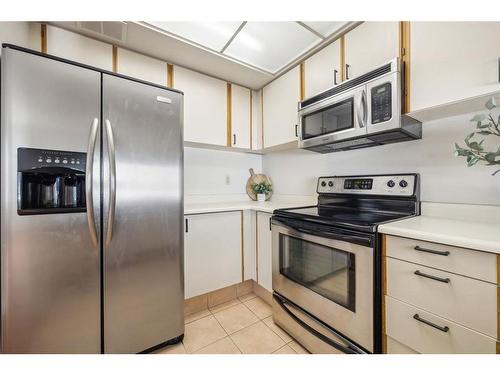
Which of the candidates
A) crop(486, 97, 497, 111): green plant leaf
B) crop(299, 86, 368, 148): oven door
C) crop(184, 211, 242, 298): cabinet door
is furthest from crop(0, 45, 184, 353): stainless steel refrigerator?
crop(486, 97, 497, 111): green plant leaf

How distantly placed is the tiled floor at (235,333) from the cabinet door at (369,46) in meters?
1.97

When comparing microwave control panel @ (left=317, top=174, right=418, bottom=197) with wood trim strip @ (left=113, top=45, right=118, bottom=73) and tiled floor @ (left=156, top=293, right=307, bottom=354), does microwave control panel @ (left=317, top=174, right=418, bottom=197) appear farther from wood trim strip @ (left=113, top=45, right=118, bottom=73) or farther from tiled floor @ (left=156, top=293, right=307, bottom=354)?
wood trim strip @ (left=113, top=45, right=118, bottom=73)

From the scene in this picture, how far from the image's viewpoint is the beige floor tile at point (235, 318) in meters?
1.67

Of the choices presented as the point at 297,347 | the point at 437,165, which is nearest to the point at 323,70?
the point at 437,165

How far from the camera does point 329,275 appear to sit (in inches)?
49.4

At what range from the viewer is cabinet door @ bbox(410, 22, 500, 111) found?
96cm

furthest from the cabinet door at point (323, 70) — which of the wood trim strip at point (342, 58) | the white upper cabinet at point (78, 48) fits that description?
the white upper cabinet at point (78, 48)

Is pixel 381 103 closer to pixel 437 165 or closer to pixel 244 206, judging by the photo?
pixel 437 165

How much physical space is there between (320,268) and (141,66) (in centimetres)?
209

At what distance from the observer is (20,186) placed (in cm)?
100

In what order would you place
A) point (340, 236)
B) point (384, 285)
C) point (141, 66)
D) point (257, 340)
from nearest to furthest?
1. point (384, 285)
2. point (340, 236)
3. point (257, 340)
4. point (141, 66)

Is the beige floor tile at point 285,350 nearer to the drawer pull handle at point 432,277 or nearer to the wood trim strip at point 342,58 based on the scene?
the drawer pull handle at point 432,277

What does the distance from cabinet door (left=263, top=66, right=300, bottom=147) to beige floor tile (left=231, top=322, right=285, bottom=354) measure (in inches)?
64.4
